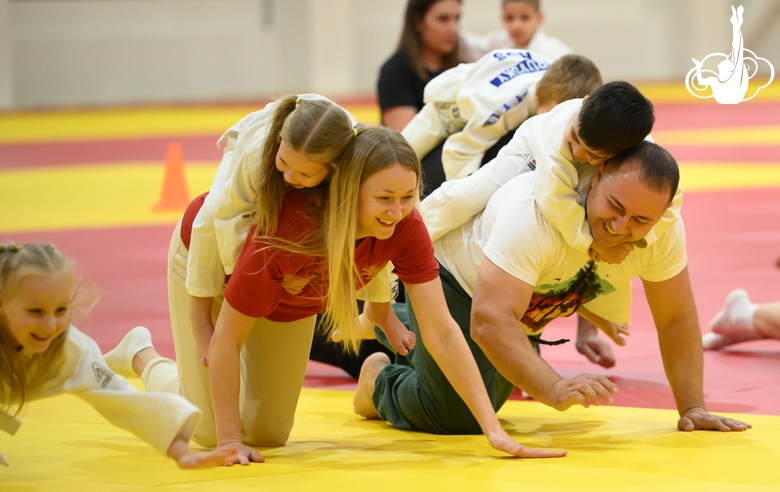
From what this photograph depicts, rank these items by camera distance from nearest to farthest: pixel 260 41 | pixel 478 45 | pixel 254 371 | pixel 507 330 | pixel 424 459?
pixel 424 459
pixel 507 330
pixel 254 371
pixel 478 45
pixel 260 41

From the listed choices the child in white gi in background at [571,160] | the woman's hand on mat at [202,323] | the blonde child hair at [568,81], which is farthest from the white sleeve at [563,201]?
the woman's hand on mat at [202,323]

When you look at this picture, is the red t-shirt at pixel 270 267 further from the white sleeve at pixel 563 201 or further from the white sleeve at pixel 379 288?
the white sleeve at pixel 563 201

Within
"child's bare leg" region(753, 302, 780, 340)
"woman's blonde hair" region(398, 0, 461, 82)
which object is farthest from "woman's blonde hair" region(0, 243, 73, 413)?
"woman's blonde hair" region(398, 0, 461, 82)

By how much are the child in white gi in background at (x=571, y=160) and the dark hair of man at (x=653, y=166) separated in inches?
1.3

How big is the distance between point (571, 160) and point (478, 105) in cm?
135

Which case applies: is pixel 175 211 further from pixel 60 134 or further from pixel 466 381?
pixel 60 134

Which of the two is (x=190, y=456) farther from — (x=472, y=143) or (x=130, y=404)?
(x=472, y=143)

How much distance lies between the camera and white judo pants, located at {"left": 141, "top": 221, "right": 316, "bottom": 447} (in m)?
3.46

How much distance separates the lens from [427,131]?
4.95 m

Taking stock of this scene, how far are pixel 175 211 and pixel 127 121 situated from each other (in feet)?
25.9

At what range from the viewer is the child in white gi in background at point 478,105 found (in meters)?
4.54

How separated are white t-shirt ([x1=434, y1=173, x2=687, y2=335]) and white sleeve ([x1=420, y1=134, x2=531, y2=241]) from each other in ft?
0.18

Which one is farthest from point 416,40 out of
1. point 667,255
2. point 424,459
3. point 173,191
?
point 424,459

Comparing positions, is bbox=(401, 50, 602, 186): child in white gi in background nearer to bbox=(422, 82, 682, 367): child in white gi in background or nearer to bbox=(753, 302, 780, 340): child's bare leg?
bbox=(422, 82, 682, 367): child in white gi in background
